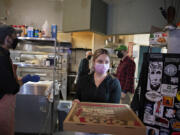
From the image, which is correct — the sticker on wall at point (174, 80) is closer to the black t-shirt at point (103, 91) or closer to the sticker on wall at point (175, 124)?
the sticker on wall at point (175, 124)

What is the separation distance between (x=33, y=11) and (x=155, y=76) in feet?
14.4

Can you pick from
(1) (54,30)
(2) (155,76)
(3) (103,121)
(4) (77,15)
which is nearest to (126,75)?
(2) (155,76)

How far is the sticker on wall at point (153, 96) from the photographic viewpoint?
1584mm

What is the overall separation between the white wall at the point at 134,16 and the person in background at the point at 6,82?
7.41 feet

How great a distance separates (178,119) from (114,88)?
2.53ft

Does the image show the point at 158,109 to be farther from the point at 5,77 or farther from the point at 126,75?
the point at 5,77

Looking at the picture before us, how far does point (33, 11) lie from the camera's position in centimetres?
450

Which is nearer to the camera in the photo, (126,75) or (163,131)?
(163,131)

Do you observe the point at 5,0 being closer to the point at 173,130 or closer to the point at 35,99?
the point at 35,99

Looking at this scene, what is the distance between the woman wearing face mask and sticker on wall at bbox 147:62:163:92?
17.5 inches

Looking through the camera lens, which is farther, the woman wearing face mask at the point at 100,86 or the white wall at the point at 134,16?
the white wall at the point at 134,16

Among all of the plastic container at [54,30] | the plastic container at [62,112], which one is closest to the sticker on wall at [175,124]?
the plastic container at [62,112]

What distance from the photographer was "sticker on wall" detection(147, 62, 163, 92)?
5.17ft

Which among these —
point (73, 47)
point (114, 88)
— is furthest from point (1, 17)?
point (114, 88)
